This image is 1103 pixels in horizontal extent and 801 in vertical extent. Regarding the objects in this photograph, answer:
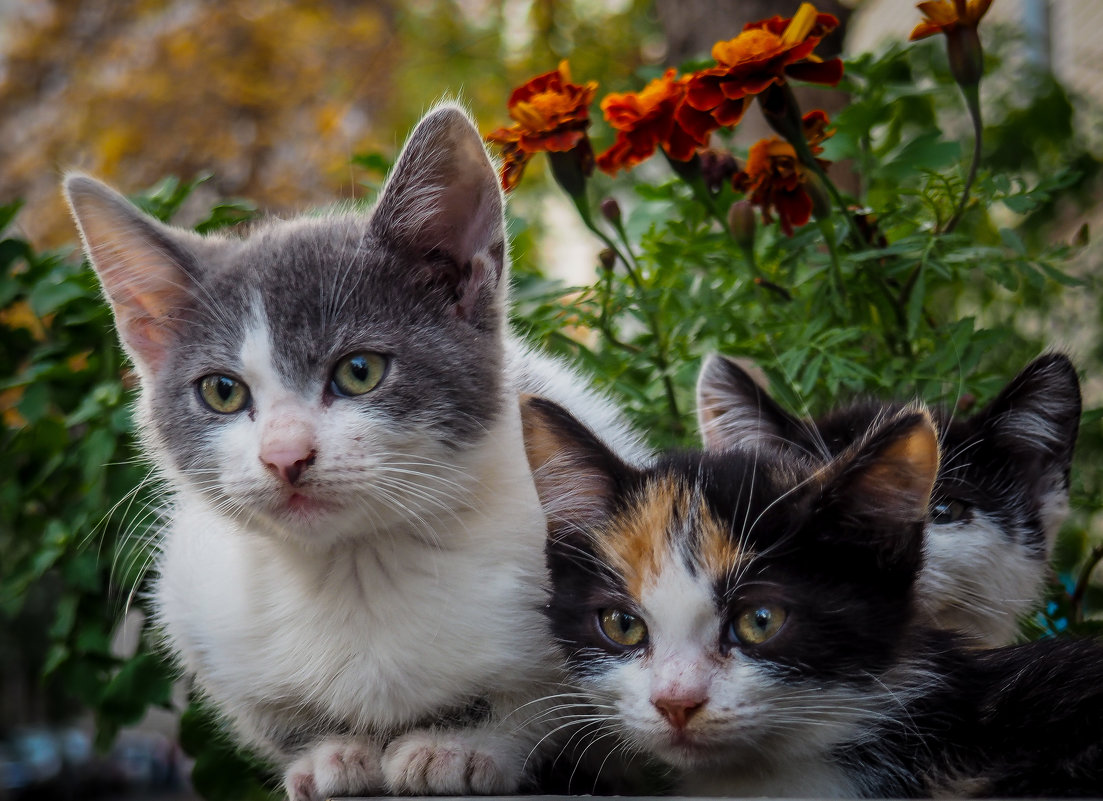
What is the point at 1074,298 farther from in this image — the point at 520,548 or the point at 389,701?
the point at 389,701

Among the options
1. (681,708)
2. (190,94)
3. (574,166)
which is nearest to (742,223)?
(574,166)

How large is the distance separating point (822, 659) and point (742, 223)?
0.87m

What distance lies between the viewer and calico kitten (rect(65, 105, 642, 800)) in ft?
4.28

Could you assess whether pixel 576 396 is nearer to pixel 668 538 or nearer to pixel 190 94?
pixel 668 538

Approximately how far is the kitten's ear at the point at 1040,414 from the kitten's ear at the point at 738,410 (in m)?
0.28

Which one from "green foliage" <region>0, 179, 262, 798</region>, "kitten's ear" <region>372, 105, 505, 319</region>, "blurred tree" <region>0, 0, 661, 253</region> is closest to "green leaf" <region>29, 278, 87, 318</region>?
"green foliage" <region>0, 179, 262, 798</region>

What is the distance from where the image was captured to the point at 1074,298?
307 cm

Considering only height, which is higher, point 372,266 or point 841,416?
point 372,266

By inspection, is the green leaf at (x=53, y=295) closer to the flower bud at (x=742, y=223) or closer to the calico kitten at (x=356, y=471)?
the calico kitten at (x=356, y=471)

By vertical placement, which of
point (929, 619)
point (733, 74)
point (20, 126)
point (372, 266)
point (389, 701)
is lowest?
point (389, 701)

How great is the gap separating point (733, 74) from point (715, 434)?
55 cm

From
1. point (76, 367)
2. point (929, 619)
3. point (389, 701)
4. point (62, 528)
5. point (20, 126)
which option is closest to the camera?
point (929, 619)

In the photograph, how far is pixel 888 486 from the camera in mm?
1088

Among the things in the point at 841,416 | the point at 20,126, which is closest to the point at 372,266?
the point at 841,416
